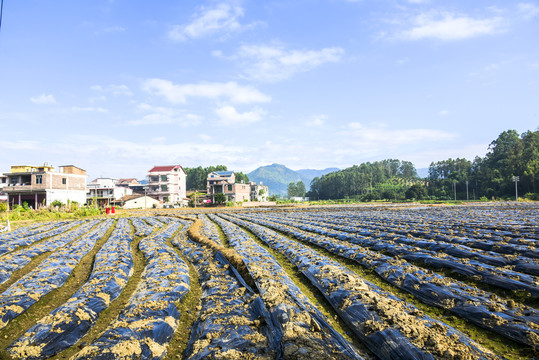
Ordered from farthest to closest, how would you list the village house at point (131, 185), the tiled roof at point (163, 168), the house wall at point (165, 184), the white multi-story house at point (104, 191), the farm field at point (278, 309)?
the village house at point (131, 185), the tiled roof at point (163, 168), the house wall at point (165, 184), the white multi-story house at point (104, 191), the farm field at point (278, 309)

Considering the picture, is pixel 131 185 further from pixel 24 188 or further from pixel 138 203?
pixel 24 188

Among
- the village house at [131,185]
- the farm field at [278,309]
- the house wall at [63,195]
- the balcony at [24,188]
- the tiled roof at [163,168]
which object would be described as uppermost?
the tiled roof at [163,168]

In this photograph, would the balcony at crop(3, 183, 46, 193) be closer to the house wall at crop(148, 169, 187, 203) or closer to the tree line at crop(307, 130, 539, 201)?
the house wall at crop(148, 169, 187, 203)

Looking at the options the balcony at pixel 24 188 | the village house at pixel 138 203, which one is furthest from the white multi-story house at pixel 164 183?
the balcony at pixel 24 188

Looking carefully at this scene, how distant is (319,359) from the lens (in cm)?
246

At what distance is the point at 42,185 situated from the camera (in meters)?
37.0

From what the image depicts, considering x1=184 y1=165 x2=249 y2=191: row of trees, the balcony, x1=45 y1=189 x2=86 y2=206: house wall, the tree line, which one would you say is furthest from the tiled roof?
the tree line

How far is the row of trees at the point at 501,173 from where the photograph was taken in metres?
53.8

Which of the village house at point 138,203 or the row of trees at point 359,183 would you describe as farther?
the row of trees at point 359,183

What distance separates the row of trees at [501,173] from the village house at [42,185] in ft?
228

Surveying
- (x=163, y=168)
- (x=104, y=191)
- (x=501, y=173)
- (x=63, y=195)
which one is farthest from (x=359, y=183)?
(x=63, y=195)

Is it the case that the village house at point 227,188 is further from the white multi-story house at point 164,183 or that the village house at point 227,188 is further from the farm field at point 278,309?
the farm field at point 278,309

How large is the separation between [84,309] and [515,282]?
19.5 feet

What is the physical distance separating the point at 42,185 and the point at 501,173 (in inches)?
3158
